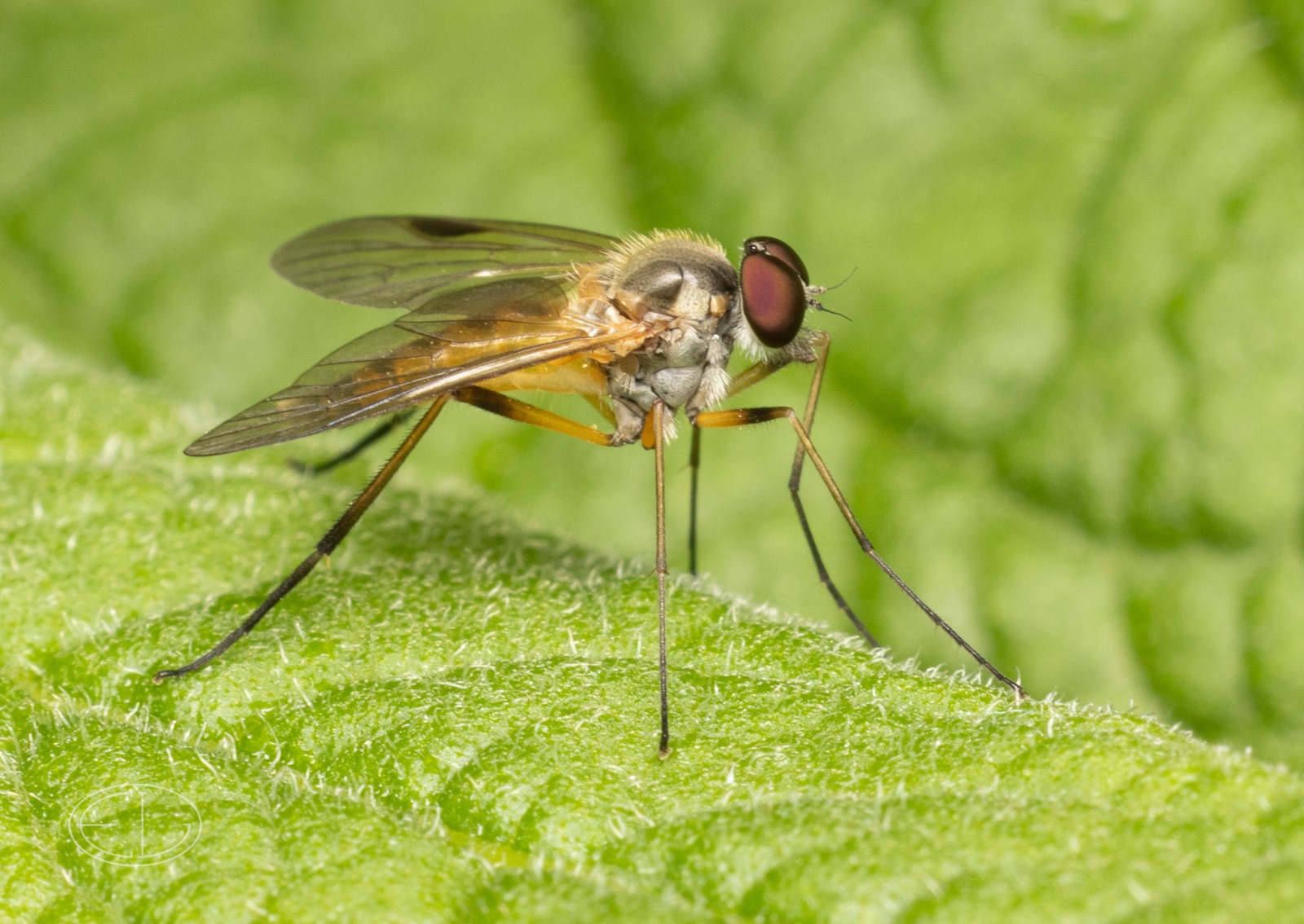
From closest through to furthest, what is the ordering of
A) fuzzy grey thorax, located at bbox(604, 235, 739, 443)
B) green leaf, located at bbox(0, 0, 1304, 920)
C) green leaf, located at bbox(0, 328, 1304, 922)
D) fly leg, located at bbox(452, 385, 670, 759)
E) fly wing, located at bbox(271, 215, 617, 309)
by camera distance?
1. green leaf, located at bbox(0, 328, 1304, 922)
2. green leaf, located at bbox(0, 0, 1304, 920)
3. fly leg, located at bbox(452, 385, 670, 759)
4. fuzzy grey thorax, located at bbox(604, 235, 739, 443)
5. fly wing, located at bbox(271, 215, 617, 309)

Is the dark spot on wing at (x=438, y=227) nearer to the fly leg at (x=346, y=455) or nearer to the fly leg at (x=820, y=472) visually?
the fly leg at (x=346, y=455)

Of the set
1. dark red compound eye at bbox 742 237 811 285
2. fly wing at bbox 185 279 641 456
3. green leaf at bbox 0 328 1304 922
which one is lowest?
green leaf at bbox 0 328 1304 922

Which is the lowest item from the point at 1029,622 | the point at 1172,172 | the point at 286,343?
the point at 1029,622

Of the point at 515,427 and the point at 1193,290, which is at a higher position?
the point at 1193,290

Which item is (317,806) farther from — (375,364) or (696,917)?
(375,364)

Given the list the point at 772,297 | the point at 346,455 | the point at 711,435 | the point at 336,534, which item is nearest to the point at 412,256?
the point at 346,455

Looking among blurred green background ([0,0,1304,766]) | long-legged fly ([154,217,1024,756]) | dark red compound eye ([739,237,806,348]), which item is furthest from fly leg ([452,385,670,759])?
blurred green background ([0,0,1304,766])

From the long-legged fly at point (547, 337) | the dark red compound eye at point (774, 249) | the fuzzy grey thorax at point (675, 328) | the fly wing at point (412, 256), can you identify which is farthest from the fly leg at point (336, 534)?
the dark red compound eye at point (774, 249)

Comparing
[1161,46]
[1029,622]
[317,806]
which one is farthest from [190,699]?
[1161,46]

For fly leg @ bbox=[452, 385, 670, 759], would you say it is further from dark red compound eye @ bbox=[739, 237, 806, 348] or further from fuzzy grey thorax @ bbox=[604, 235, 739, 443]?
dark red compound eye @ bbox=[739, 237, 806, 348]
